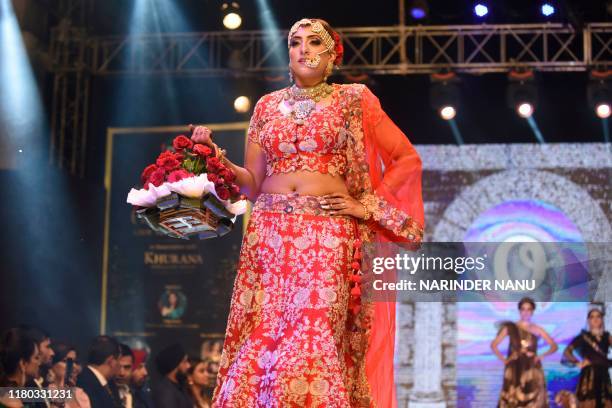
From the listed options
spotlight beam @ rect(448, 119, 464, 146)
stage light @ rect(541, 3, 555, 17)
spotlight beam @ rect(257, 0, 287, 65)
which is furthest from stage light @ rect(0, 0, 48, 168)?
stage light @ rect(541, 3, 555, 17)

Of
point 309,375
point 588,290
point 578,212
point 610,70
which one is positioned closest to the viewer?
point 309,375

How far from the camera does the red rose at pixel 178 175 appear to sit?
3527 millimetres

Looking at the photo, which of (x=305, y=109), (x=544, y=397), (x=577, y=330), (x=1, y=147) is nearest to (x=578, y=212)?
(x=577, y=330)

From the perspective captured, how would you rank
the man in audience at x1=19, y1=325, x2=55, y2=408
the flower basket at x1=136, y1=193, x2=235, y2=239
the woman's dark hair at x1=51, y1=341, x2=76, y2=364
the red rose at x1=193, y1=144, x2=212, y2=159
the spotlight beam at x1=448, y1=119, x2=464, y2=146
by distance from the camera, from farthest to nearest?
the spotlight beam at x1=448, y1=119, x2=464, y2=146, the woman's dark hair at x1=51, y1=341, x2=76, y2=364, the man in audience at x1=19, y1=325, x2=55, y2=408, the red rose at x1=193, y1=144, x2=212, y2=159, the flower basket at x1=136, y1=193, x2=235, y2=239

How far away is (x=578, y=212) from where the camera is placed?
881cm

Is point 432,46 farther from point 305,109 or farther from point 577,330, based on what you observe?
point 305,109

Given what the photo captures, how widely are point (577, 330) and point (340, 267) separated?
5.34m

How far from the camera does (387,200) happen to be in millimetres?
3994

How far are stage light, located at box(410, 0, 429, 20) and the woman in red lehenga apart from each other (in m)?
4.58

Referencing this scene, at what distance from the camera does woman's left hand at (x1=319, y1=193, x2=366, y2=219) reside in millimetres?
3773

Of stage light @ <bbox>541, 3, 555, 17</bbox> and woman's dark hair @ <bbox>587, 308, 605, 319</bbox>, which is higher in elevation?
stage light @ <bbox>541, 3, 555, 17</bbox>

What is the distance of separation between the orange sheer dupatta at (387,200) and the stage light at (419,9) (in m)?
4.56

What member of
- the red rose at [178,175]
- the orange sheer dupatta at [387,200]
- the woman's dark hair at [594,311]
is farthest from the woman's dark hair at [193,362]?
the red rose at [178,175]

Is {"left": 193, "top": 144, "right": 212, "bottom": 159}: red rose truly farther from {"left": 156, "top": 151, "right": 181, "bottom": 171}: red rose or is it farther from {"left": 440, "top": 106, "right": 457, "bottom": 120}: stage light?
{"left": 440, "top": 106, "right": 457, "bottom": 120}: stage light
